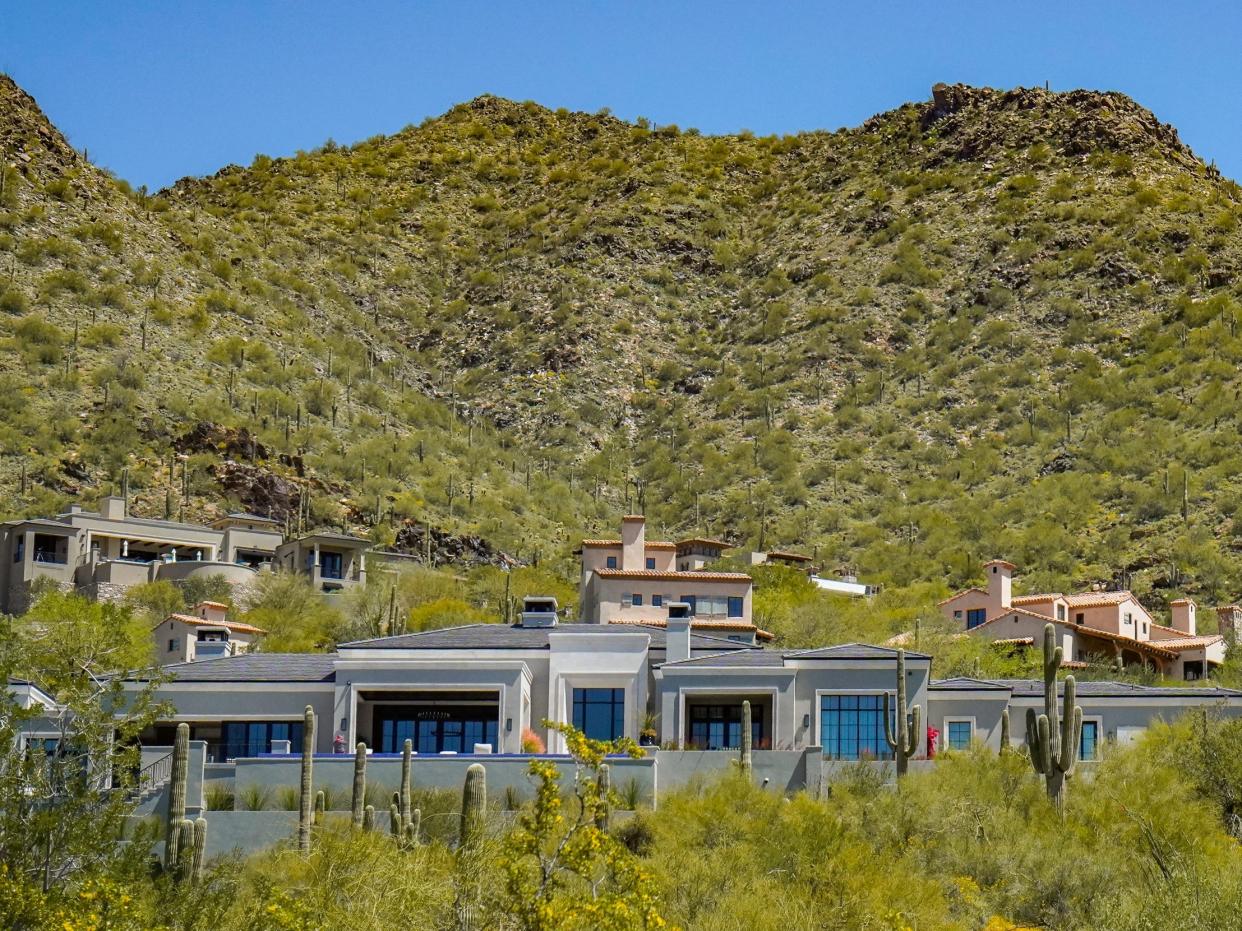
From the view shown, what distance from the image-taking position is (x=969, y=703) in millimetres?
45312

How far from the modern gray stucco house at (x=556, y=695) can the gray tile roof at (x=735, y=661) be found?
0.07 metres

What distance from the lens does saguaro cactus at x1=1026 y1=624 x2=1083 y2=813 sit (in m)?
35.7

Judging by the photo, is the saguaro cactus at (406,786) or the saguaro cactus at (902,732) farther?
the saguaro cactus at (902,732)

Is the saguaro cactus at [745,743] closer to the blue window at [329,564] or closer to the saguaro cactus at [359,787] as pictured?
the saguaro cactus at [359,787]

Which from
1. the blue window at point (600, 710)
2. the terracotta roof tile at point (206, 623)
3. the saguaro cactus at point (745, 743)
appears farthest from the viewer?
the terracotta roof tile at point (206, 623)

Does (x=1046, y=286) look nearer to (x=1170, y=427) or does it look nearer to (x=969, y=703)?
(x=1170, y=427)

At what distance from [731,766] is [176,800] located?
36.4 feet

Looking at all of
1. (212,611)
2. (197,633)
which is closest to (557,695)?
(197,633)

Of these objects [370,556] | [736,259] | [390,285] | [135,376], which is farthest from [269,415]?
[736,259]

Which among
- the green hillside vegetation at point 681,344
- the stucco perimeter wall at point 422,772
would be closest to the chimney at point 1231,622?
the green hillside vegetation at point 681,344

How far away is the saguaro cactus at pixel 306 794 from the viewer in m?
33.2

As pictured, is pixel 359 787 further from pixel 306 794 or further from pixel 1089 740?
pixel 1089 740

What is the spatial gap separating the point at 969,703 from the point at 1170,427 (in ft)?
161

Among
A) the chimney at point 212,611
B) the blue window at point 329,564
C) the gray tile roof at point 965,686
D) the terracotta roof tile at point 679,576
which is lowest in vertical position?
the gray tile roof at point 965,686
